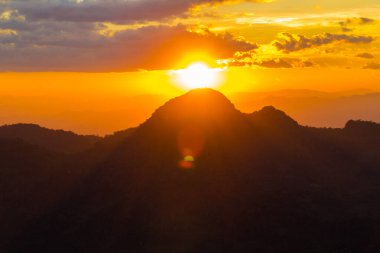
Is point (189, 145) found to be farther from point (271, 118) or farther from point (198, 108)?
point (271, 118)

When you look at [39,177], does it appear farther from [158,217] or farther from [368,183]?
[368,183]

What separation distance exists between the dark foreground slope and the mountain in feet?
126

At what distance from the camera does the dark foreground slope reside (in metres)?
71.0

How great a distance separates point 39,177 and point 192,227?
37.1 m

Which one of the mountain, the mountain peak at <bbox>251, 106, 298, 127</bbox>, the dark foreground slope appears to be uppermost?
the mountain

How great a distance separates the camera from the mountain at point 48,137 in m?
146

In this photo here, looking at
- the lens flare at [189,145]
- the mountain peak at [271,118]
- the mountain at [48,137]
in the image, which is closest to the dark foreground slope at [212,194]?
the lens flare at [189,145]

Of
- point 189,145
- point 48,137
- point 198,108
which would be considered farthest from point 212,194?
point 48,137

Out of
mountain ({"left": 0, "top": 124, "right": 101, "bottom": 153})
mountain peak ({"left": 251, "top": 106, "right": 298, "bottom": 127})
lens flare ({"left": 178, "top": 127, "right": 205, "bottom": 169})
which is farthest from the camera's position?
mountain ({"left": 0, "top": 124, "right": 101, "bottom": 153})

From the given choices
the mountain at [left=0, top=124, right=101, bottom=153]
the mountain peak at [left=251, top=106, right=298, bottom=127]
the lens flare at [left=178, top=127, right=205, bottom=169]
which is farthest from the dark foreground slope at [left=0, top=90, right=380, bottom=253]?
the mountain at [left=0, top=124, right=101, bottom=153]

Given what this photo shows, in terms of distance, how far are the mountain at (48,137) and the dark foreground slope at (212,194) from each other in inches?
1510

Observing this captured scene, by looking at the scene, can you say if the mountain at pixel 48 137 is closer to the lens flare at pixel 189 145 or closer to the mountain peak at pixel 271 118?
the mountain peak at pixel 271 118

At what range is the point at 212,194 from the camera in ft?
264

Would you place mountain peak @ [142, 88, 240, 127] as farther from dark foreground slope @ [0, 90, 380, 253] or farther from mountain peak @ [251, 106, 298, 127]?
mountain peak @ [251, 106, 298, 127]
